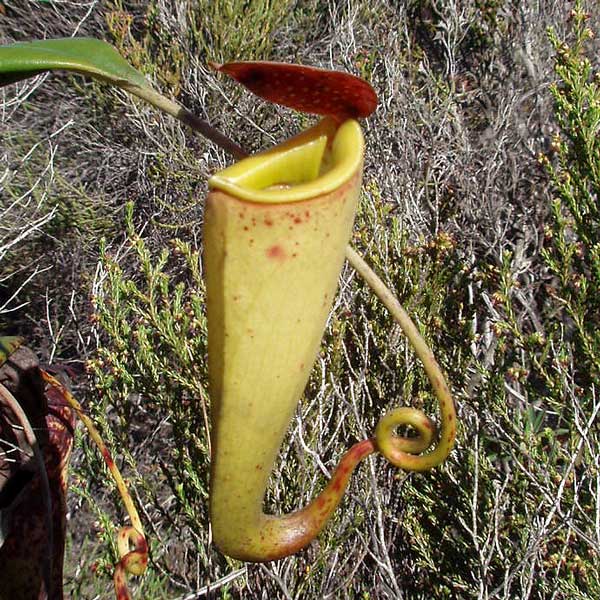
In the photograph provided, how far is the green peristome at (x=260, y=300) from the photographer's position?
0.54 meters

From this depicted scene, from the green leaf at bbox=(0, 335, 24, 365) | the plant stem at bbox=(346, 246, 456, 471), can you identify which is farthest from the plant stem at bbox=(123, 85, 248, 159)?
the green leaf at bbox=(0, 335, 24, 365)

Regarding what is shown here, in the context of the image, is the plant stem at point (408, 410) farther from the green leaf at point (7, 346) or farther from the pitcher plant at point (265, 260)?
the green leaf at point (7, 346)

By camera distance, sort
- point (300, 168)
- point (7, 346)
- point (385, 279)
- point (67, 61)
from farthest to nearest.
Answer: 1. point (385, 279)
2. point (7, 346)
3. point (300, 168)
4. point (67, 61)

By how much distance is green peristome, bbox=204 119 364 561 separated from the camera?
54 cm

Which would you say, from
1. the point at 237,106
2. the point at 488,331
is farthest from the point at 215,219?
the point at 237,106

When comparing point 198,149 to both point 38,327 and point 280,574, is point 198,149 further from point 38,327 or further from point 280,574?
point 280,574

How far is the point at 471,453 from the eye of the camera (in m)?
1.32

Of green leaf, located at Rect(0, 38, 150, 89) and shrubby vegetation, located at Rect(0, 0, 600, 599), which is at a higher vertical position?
green leaf, located at Rect(0, 38, 150, 89)

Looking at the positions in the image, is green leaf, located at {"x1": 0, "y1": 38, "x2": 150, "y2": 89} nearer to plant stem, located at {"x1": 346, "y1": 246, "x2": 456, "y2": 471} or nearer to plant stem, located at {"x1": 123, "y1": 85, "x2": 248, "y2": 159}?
plant stem, located at {"x1": 123, "y1": 85, "x2": 248, "y2": 159}

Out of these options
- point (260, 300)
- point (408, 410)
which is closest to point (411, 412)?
point (408, 410)

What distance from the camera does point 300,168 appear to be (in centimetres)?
65

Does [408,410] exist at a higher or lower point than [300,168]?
lower

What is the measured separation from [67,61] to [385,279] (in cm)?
100

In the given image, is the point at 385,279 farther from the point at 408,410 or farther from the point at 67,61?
the point at 67,61
